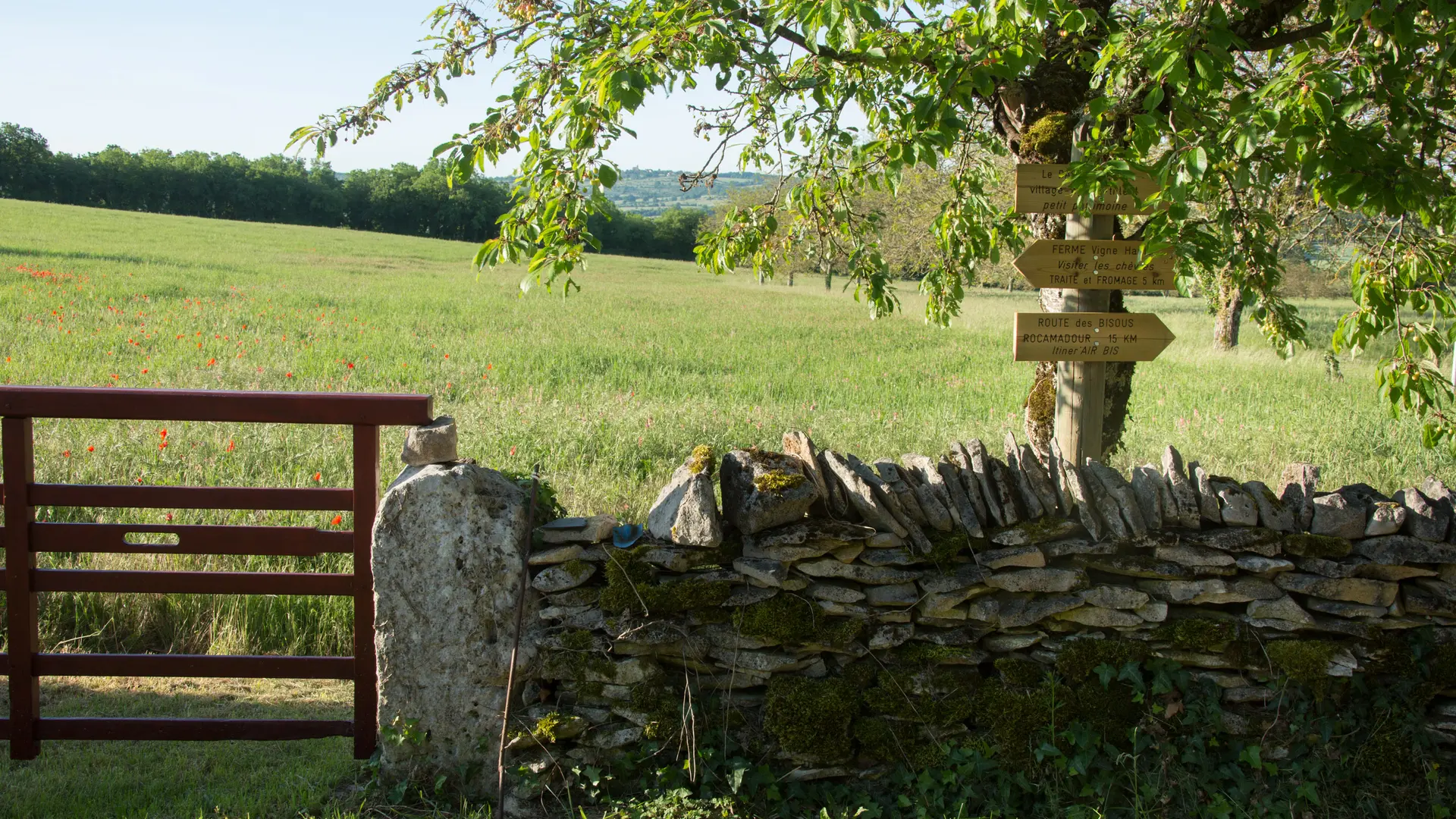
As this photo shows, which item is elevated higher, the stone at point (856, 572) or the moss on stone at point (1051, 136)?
the moss on stone at point (1051, 136)

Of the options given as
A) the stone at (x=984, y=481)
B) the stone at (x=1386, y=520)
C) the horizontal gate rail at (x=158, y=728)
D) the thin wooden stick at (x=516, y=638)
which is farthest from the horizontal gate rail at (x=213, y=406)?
the stone at (x=1386, y=520)

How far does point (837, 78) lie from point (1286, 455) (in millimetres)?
5690

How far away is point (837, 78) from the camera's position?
15.5 ft

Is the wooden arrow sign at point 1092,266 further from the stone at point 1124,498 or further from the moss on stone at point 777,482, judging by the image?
the moss on stone at point 777,482

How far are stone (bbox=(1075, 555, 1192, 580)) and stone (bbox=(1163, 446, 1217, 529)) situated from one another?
0.18 metres

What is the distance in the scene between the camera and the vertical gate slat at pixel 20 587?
138 inches

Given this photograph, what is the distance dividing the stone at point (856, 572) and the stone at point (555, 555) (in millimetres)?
862

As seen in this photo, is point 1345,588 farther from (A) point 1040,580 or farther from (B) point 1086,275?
(B) point 1086,275

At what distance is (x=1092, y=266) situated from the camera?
4617mm

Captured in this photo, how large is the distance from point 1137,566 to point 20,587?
445 centimetres

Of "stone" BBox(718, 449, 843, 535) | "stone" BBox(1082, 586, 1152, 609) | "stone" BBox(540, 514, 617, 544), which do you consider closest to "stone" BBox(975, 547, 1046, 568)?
"stone" BBox(1082, 586, 1152, 609)

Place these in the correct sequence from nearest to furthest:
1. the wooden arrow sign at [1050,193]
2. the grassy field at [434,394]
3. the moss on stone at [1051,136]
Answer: the grassy field at [434,394] < the wooden arrow sign at [1050,193] < the moss on stone at [1051,136]

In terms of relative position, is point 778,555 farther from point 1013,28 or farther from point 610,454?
point 610,454

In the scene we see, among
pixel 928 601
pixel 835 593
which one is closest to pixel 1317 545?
pixel 928 601
